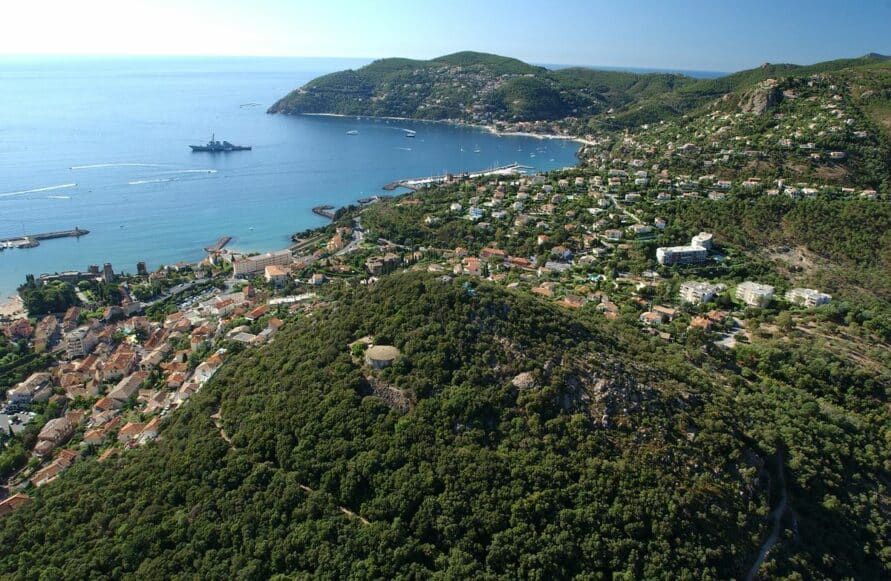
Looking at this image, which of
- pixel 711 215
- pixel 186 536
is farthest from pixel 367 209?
pixel 186 536

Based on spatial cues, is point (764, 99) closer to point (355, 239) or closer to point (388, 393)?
point (355, 239)

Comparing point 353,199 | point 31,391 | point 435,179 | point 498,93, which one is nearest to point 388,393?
point 31,391

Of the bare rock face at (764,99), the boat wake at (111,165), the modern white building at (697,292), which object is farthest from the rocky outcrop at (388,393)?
the boat wake at (111,165)

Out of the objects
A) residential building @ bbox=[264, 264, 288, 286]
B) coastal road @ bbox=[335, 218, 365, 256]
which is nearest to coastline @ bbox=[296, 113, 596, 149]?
coastal road @ bbox=[335, 218, 365, 256]

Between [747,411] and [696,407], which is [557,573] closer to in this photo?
[696,407]

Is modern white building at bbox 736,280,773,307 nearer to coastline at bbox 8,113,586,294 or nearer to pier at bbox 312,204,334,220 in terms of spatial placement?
coastline at bbox 8,113,586,294

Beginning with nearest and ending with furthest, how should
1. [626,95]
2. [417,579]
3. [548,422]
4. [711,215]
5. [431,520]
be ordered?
[417,579]
[431,520]
[548,422]
[711,215]
[626,95]
